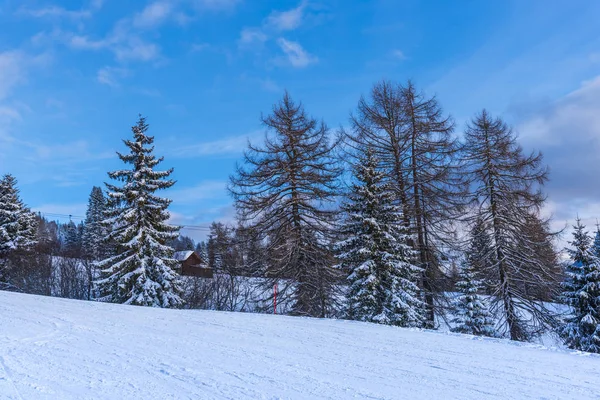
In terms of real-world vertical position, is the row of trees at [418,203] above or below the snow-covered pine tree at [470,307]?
above

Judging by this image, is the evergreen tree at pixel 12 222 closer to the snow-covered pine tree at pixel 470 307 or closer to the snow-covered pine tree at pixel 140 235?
the snow-covered pine tree at pixel 140 235

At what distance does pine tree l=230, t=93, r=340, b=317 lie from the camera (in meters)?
15.4

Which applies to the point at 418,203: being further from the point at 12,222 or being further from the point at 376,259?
the point at 12,222

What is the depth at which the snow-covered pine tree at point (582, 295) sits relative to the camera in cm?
1508

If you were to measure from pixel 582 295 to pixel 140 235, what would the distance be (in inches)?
698

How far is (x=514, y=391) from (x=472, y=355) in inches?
83.0

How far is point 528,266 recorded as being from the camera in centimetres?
1600

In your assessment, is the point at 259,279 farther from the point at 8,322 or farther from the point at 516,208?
the point at 516,208

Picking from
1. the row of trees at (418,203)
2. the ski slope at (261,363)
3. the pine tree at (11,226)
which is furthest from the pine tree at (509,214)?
the pine tree at (11,226)

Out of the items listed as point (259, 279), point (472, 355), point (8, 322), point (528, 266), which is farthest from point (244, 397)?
point (528, 266)

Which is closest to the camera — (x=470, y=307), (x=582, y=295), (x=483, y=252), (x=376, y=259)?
(x=376, y=259)

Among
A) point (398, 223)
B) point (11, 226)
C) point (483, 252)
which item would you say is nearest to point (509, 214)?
point (483, 252)

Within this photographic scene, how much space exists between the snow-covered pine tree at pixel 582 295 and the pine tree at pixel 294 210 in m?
9.52

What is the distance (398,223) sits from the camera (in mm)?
14922
